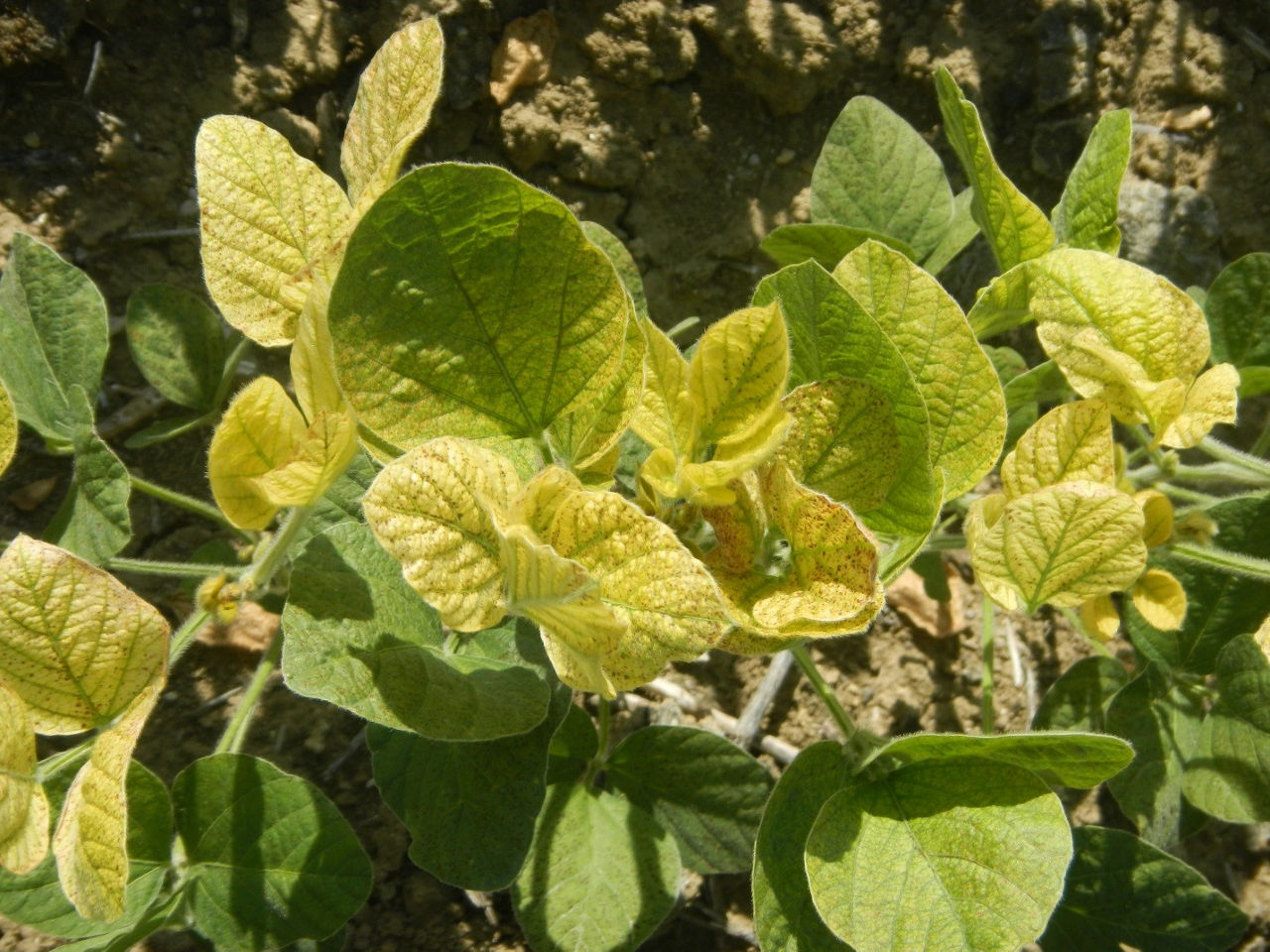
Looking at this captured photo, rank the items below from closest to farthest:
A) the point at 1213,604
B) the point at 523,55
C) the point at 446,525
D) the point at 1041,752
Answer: the point at 446,525
the point at 1041,752
the point at 1213,604
the point at 523,55

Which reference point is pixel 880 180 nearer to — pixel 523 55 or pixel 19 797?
pixel 523 55

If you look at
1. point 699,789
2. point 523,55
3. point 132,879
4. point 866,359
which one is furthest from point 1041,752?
point 523,55

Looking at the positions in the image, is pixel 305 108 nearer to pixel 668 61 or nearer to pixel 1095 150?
pixel 668 61

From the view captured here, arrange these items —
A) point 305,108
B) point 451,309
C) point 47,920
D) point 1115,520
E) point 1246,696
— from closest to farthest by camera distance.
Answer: point 451,309
point 1115,520
point 47,920
point 1246,696
point 305,108

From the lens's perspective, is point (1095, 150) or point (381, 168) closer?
point (381, 168)

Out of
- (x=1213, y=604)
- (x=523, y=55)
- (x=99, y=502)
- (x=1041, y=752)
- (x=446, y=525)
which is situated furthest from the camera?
(x=523, y=55)

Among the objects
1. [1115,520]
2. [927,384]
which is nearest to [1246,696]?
[1115,520]

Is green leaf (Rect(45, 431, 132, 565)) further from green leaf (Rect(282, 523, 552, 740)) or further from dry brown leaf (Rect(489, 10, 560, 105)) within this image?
dry brown leaf (Rect(489, 10, 560, 105))
